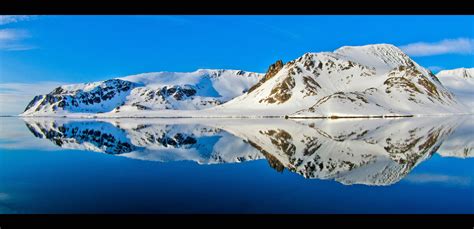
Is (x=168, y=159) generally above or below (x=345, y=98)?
below

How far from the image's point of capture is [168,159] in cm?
3634

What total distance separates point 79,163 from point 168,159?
23.5ft

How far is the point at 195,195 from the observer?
19609 mm
